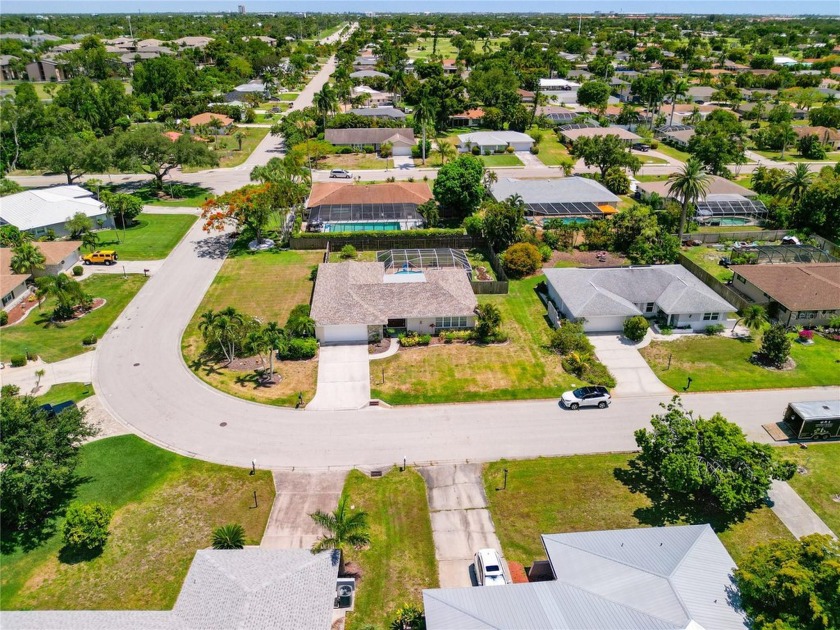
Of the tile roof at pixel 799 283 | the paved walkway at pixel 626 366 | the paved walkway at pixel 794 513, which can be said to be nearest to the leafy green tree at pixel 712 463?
the paved walkway at pixel 794 513

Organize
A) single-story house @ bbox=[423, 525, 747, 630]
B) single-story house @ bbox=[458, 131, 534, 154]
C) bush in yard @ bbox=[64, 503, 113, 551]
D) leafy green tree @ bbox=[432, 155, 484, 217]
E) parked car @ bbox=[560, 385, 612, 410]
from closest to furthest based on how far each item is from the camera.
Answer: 1. single-story house @ bbox=[423, 525, 747, 630]
2. bush in yard @ bbox=[64, 503, 113, 551]
3. parked car @ bbox=[560, 385, 612, 410]
4. leafy green tree @ bbox=[432, 155, 484, 217]
5. single-story house @ bbox=[458, 131, 534, 154]

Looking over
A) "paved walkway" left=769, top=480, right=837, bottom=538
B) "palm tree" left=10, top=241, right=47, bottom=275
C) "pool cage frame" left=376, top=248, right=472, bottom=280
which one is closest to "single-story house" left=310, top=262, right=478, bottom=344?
"pool cage frame" left=376, top=248, right=472, bottom=280

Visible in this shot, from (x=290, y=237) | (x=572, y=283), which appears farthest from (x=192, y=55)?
(x=572, y=283)

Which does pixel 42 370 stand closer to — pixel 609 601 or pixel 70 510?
pixel 70 510

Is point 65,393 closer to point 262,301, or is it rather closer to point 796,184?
point 262,301

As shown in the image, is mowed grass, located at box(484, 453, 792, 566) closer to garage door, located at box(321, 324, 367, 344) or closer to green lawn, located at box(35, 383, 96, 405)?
garage door, located at box(321, 324, 367, 344)
